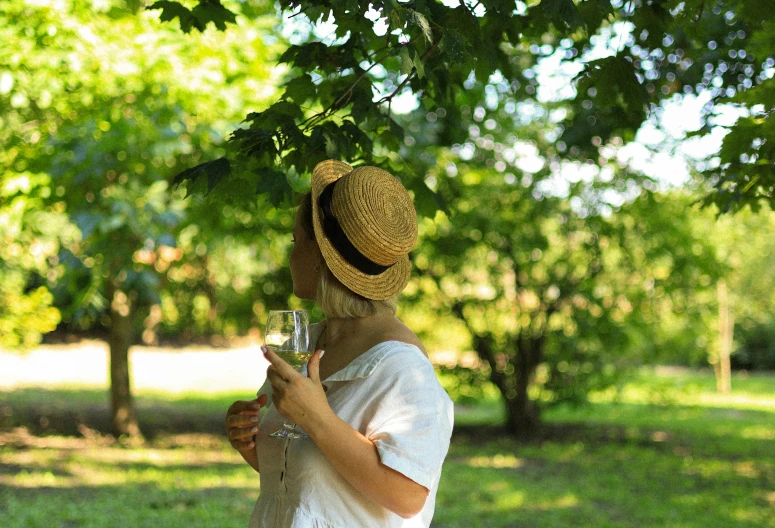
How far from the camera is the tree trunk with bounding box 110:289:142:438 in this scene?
9.91m

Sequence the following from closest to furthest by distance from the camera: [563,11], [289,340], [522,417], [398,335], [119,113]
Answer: [289,340] → [398,335] → [563,11] → [119,113] → [522,417]

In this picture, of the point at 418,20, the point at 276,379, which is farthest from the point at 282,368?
the point at 418,20

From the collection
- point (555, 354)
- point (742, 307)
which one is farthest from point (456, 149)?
point (742, 307)

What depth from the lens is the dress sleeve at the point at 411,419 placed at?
6.40 feet

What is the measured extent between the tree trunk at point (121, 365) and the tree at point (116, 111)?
1403mm

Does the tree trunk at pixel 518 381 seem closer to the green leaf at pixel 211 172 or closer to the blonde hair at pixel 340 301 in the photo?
the green leaf at pixel 211 172

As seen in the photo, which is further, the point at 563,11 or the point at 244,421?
the point at 563,11

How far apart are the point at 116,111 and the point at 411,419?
635 centimetres

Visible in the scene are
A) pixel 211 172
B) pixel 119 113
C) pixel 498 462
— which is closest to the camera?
pixel 211 172

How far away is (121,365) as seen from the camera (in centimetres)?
1009

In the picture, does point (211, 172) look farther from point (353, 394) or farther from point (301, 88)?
point (353, 394)

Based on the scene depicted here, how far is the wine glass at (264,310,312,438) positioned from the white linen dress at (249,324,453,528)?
64 millimetres

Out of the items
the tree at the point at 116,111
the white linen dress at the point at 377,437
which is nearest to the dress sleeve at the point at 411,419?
the white linen dress at the point at 377,437

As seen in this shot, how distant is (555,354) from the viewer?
10820 mm
